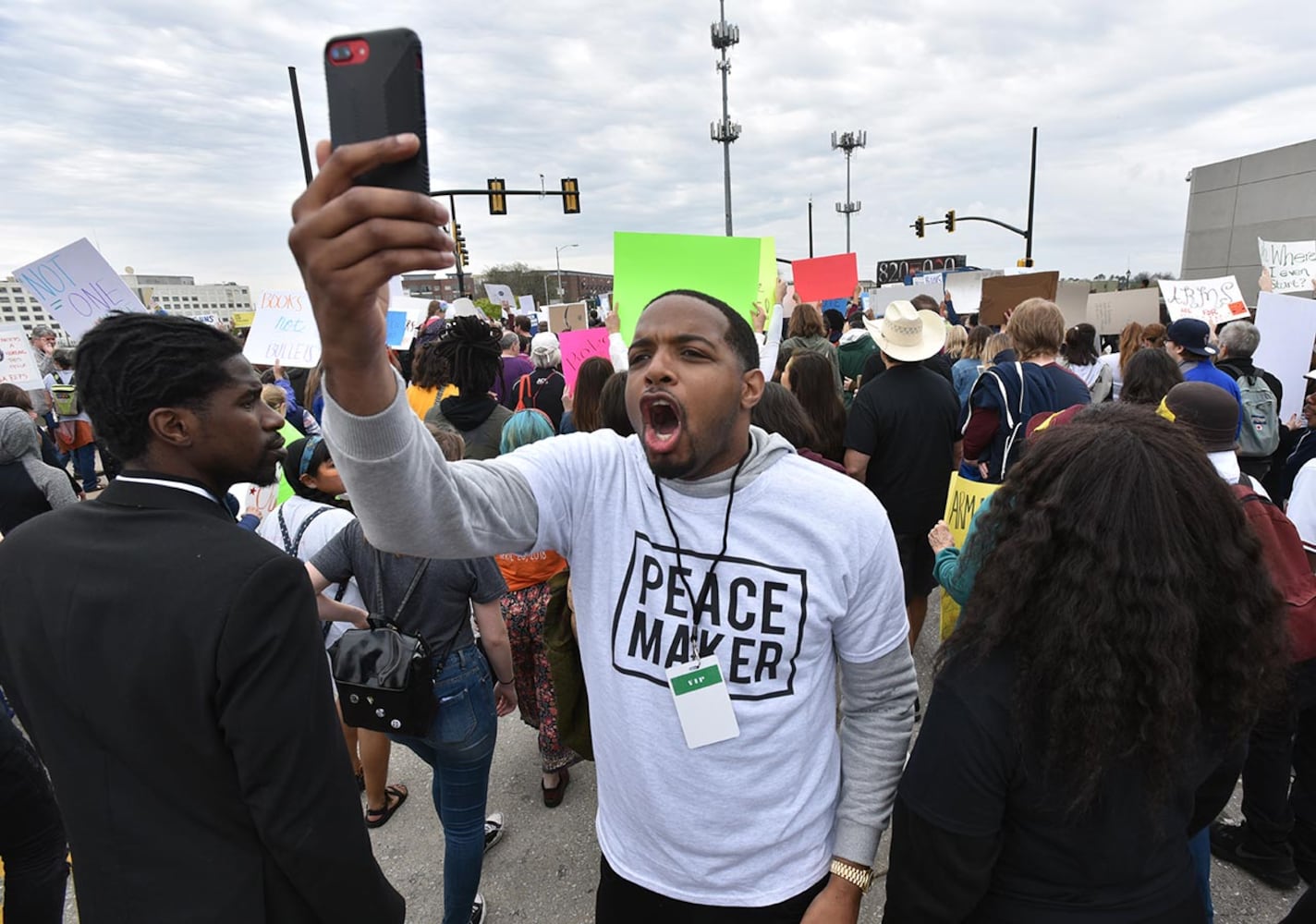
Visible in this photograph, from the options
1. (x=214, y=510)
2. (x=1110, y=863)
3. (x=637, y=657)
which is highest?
(x=214, y=510)

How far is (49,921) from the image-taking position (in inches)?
86.6

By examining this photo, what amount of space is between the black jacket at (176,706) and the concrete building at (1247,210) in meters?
27.0

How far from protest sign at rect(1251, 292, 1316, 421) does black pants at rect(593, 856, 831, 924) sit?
589cm

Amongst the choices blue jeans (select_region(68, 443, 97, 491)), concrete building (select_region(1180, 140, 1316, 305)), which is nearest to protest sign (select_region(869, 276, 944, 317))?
blue jeans (select_region(68, 443, 97, 491))

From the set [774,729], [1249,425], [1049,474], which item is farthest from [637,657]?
[1249,425]

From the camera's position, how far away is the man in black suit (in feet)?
4.20

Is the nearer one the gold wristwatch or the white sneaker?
the gold wristwatch

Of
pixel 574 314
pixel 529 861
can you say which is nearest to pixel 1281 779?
pixel 529 861

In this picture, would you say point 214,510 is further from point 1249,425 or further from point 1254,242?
point 1254,242

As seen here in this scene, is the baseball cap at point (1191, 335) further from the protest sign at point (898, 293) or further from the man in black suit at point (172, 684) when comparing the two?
the protest sign at point (898, 293)

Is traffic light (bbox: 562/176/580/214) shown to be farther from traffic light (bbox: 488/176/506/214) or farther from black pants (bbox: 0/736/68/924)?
black pants (bbox: 0/736/68/924)

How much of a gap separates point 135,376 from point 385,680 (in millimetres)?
1142

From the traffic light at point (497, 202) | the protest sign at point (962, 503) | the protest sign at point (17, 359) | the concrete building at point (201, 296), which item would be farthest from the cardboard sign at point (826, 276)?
the concrete building at point (201, 296)

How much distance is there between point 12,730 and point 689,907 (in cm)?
206
